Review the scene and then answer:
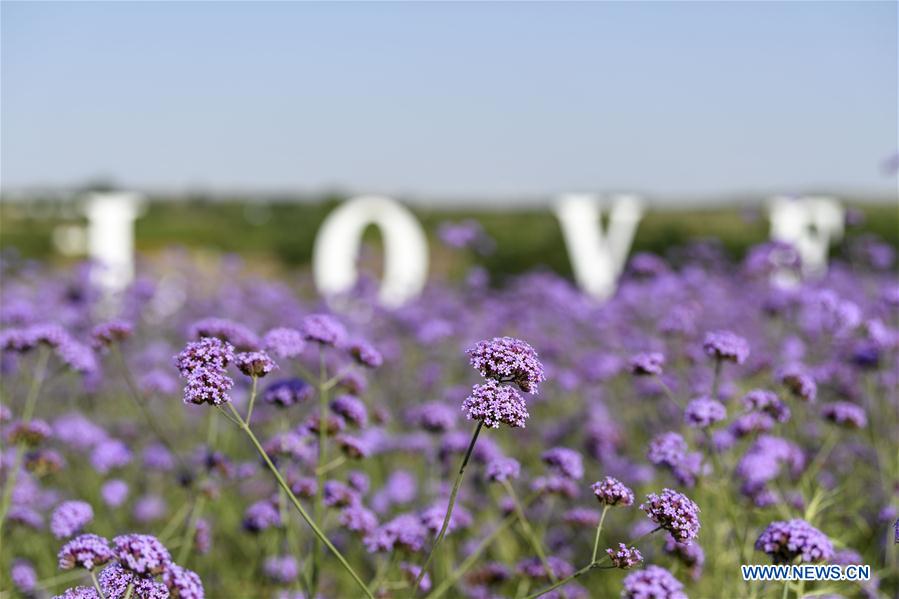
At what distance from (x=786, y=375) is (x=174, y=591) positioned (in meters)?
2.70

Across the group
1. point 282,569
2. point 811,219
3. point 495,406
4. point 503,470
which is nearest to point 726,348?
point 503,470

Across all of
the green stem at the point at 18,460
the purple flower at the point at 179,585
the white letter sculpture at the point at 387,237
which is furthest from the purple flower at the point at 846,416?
the white letter sculpture at the point at 387,237

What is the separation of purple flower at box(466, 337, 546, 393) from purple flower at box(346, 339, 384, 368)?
1.23 metres

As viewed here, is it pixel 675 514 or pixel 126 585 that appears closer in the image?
pixel 126 585

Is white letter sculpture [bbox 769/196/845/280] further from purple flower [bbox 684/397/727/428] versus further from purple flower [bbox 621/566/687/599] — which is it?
Result: purple flower [bbox 621/566/687/599]

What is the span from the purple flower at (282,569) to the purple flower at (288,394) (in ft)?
2.83

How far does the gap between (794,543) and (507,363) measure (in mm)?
1045

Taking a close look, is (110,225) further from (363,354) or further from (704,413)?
(704,413)

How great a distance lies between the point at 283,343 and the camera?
3.46m

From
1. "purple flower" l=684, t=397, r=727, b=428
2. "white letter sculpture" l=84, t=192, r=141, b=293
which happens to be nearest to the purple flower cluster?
"purple flower" l=684, t=397, r=727, b=428

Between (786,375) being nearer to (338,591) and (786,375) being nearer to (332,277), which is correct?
(338,591)

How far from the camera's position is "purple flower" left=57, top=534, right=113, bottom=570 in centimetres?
250

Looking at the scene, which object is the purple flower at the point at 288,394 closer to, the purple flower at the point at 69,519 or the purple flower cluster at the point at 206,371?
the purple flower at the point at 69,519

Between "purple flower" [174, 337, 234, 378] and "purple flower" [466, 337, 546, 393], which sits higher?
"purple flower" [466, 337, 546, 393]
